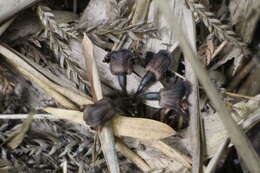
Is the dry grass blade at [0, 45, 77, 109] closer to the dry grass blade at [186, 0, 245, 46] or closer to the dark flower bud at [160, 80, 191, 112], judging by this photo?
the dark flower bud at [160, 80, 191, 112]

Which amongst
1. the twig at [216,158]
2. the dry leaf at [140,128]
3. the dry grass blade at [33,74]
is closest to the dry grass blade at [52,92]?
the dry grass blade at [33,74]

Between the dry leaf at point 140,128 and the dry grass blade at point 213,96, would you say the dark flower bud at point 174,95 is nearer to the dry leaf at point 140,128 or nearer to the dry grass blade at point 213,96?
the dry leaf at point 140,128

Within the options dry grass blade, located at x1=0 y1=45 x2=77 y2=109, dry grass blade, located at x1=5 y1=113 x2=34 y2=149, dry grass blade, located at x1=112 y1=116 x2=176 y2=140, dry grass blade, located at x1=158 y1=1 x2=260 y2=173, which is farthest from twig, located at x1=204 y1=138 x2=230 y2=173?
dry grass blade, located at x1=5 y1=113 x2=34 y2=149

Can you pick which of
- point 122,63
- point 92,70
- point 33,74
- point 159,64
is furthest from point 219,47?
point 33,74

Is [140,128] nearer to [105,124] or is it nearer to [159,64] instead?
[105,124]

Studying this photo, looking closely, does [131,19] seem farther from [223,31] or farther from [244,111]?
[244,111]

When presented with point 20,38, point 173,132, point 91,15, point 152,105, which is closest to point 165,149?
point 173,132
